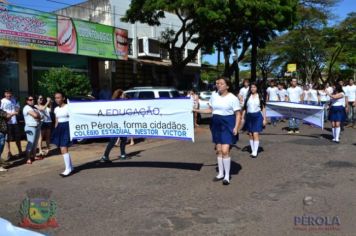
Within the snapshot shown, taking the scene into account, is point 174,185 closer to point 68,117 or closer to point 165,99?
point 165,99

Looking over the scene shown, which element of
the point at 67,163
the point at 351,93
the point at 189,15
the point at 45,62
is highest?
the point at 189,15

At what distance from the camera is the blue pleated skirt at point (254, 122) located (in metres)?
11.0

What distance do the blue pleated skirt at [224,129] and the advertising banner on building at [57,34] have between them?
1160 cm

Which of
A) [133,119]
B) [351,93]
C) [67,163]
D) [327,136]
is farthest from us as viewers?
[351,93]

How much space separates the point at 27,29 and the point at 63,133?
34.0ft

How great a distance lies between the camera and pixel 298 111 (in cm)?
1439

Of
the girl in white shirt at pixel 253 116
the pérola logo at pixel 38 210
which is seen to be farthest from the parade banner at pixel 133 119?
the girl in white shirt at pixel 253 116

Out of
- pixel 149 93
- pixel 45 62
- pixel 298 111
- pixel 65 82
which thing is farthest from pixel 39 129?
pixel 45 62

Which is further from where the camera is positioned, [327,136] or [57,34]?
[57,34]

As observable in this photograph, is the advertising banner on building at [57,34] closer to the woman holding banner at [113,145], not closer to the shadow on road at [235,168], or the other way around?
the woman holding banner at [113,145]

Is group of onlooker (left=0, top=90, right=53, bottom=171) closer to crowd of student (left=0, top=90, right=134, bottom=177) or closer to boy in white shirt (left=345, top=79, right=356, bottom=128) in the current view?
crowd of student (left=0, top=90, right=134, bottom=177)

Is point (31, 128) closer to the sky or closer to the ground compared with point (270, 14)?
closer to the ground

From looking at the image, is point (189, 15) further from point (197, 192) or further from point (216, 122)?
point (197, 192)

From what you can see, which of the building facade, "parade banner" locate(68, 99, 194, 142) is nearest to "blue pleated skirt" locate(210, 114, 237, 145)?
"parade banner" locate(68, 99, 194, 142)
